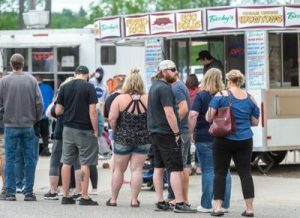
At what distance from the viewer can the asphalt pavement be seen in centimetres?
1296

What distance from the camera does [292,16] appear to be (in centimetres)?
1719

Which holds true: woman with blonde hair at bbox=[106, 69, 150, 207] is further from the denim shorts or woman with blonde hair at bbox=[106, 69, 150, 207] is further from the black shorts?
the black shorts

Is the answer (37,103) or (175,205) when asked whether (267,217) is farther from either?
(37,103)

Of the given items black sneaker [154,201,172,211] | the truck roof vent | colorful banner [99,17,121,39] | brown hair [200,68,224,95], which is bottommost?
black sneaker [154,201,172,211]

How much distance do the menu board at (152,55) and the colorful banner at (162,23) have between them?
298mm

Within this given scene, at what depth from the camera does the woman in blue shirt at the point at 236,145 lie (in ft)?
41.5

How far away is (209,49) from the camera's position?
19.1m

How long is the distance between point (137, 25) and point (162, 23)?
54 cm

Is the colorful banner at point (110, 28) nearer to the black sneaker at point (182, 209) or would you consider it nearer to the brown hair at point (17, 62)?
the brown hair at point (17, 62)

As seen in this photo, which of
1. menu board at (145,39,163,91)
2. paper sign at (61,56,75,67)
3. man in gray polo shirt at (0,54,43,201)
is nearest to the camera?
man in gray polo shirt at (0,54,43,201)

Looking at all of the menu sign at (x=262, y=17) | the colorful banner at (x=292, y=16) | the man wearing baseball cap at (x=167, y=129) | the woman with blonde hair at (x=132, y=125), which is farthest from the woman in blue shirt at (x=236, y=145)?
the colorful banner at (x=292, y=16)

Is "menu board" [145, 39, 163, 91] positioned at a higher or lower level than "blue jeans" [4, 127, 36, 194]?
higher

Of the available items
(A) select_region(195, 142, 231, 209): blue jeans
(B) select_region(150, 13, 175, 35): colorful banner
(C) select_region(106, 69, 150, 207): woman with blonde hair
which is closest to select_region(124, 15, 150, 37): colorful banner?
(B) select_region(150, 13, 175, 35): colorful banner

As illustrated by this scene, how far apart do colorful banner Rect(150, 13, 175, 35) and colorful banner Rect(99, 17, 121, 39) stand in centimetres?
73
